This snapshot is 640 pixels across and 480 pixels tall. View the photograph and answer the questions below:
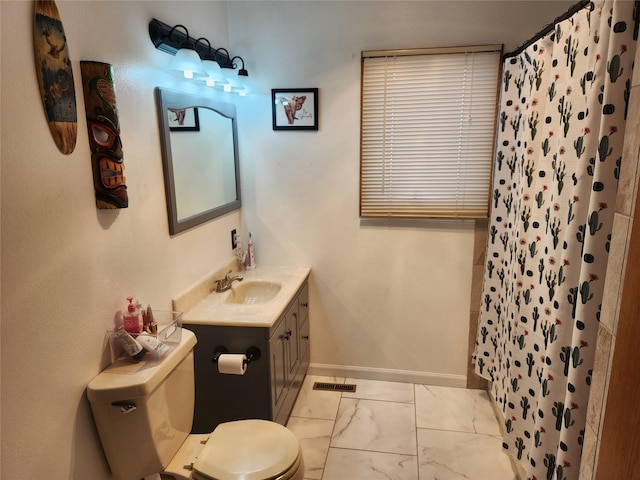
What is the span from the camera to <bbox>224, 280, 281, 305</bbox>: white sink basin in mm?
2479

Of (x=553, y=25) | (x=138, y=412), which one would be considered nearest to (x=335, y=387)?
(x=138, y=412)

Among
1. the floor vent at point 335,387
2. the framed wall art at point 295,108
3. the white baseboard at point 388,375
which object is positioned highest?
the framed wall art at point 295,108

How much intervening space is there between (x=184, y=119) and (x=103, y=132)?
67cm

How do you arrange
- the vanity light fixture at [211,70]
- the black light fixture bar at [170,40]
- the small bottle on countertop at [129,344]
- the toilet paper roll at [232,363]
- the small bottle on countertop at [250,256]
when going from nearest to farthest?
the small bottle on countertop at [129,344] → the black light fixture bar at [170,40] → the toilet paper roll at [232,363] → the vanity light fixture at [211,70] → the small bottle on countertop at [250,256]

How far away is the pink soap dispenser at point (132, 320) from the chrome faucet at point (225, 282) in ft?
2.53

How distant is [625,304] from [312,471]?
1.70m

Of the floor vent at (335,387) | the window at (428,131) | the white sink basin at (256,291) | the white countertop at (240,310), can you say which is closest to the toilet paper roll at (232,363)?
the white countertop at (240,310)

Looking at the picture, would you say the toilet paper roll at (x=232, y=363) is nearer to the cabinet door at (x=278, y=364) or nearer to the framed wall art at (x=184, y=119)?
the cabinet door at (x=278, y=364)

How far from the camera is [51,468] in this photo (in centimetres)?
126

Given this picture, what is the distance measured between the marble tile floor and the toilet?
645 mm

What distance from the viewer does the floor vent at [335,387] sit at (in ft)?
9.15

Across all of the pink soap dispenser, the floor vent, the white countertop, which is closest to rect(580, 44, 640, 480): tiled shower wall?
the white countertop

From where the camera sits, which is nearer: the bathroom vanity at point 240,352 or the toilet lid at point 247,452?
the toilet lid at point 247,452

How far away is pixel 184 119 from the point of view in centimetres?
203
